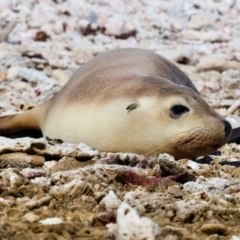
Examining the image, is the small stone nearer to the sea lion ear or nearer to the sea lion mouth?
the sea lion mouth

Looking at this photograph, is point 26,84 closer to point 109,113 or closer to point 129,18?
point 109,113

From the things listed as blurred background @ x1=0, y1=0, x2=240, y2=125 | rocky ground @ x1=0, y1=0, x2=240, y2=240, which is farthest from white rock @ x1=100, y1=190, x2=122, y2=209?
blurred background @ x1=0, y1=0, x2=240, y2=125

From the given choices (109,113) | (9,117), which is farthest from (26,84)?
(109,113)

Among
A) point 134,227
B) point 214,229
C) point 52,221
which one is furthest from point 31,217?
point 214,229

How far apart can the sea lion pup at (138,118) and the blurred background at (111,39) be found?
164 centimetres

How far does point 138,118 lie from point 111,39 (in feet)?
20.5

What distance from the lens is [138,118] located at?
4.75 m

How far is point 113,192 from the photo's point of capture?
3.60 m

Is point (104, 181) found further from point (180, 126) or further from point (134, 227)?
point (134, 227)

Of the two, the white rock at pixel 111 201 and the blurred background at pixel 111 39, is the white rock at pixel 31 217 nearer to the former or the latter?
the white rock at pixel 111 201

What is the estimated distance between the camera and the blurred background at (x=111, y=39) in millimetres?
8086

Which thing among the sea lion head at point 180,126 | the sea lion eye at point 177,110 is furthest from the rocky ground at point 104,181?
the sea lion eye at point 177,110

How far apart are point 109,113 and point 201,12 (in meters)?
8.30

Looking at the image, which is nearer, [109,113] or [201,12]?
[109,113]
